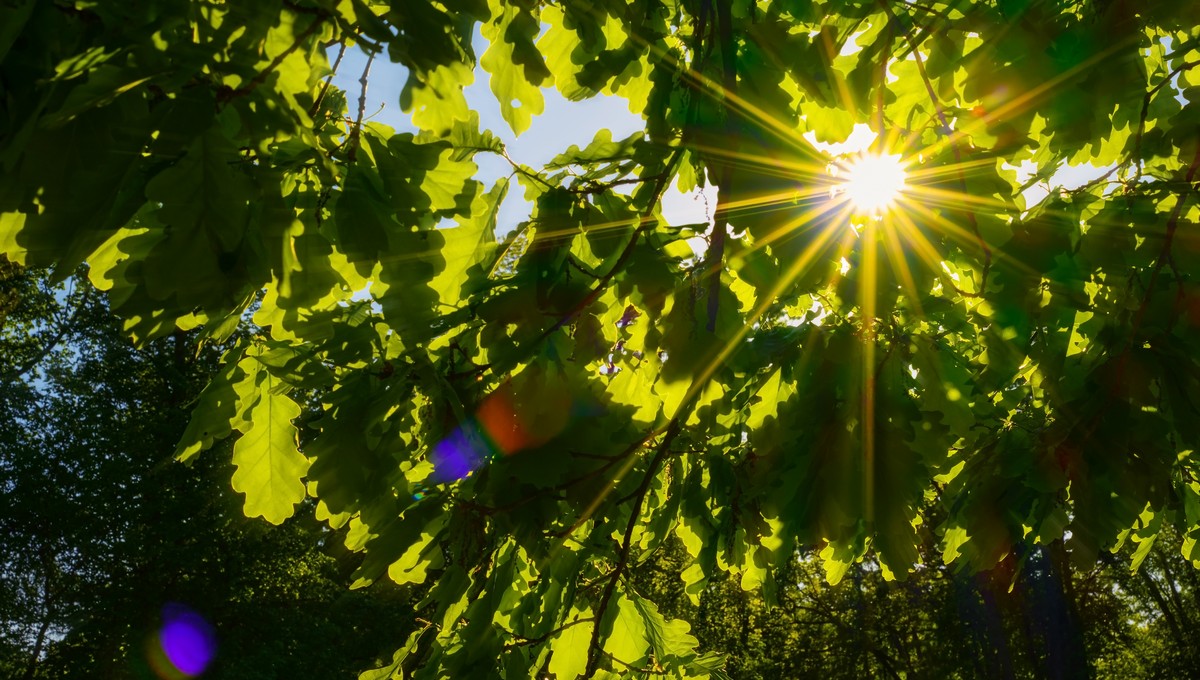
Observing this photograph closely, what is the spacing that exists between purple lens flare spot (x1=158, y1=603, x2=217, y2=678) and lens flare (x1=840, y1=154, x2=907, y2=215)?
53.5 feet

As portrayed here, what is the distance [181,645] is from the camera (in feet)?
50.6

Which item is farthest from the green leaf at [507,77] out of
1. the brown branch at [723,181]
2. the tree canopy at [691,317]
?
the brown branch at [723,181]

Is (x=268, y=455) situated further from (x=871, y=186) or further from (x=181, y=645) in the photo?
(x=181, y=645)

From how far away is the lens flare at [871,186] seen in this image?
2250mm

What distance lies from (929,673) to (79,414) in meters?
21.0

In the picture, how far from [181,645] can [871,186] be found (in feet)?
55.6

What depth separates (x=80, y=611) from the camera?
1511 centimetres

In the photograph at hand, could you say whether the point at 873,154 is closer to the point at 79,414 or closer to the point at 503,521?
the point at 503,521

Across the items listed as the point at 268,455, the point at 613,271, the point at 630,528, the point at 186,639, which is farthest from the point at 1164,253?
the point at 186,639

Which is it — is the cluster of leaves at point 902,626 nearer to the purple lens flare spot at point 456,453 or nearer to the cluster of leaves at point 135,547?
the cluster of leaves at point 135,547

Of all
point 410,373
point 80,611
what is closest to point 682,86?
point 410,373

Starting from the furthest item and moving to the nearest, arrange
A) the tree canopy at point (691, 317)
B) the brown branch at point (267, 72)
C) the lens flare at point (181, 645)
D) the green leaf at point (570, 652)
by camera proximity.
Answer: the lens flare at point (181, 645) → the green leaf at point (570, 652) → the tree canopy at point (691, 317) → the brown branch at point (267, 72)

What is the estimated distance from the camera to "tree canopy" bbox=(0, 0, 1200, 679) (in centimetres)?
205

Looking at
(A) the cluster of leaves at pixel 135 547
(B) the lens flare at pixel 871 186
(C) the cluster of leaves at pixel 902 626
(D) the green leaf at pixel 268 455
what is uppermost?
(A) the cluster of leaves at pixel 135 547
